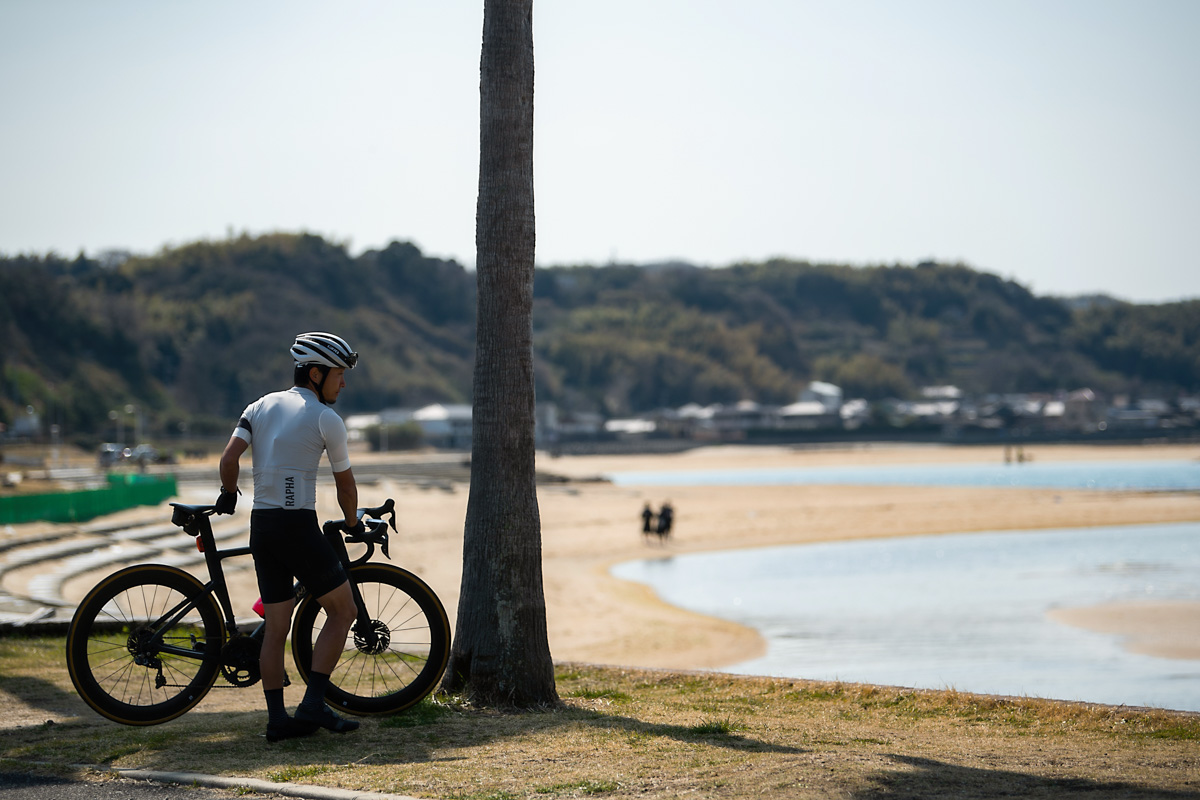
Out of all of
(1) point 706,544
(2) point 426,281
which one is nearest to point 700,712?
(1) point 706,544

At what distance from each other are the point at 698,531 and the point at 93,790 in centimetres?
2991

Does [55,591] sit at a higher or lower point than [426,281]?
lower

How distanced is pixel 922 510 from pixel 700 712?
115 ft

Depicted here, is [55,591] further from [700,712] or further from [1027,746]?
[1027,746]


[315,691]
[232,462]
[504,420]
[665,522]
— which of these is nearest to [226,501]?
[232,462]

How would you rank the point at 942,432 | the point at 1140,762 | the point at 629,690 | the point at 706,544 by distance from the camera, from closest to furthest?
the point at 1140,762
the point at 629,690
the point at 706,544
the point at 942,432

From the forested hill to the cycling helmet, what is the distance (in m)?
83.3

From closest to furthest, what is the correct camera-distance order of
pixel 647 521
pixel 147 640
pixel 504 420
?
pixel 147 640 → pixel 504 420 → pixel 647 521

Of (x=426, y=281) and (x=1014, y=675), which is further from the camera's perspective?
(x=426, y=281)

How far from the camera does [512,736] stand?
5.29 m

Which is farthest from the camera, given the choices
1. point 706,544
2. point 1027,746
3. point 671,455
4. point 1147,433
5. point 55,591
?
point 1147,433

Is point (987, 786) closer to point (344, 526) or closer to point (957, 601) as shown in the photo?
point (344, 526)

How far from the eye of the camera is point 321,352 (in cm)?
527

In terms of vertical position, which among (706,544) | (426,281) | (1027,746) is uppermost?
(426,281)
